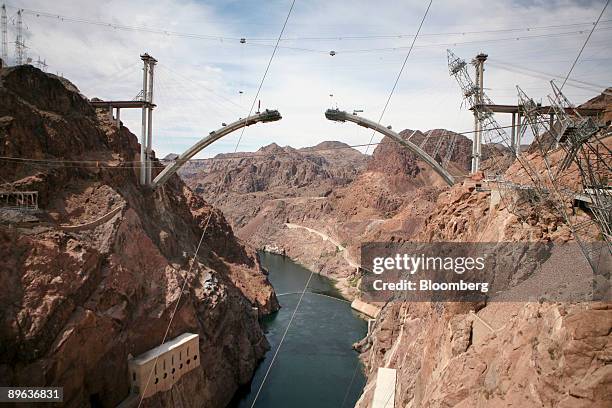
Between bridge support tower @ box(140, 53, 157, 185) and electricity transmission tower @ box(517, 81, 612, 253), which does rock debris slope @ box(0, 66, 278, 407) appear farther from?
electricity transmission tower @ box(517, 81, 612, 253)

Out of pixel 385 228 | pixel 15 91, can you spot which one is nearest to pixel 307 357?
pixel 15 91

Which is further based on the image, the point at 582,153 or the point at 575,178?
the point at 575,178

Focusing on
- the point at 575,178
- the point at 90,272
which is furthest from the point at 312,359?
the point at 575,178

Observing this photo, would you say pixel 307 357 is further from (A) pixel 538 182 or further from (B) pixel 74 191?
(A) pixel 538 182

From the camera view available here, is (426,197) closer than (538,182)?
No

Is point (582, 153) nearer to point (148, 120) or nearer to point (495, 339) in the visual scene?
point (495, 339)

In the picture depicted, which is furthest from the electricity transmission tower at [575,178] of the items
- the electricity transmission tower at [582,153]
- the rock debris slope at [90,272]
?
the rock debris slope at [90,272]

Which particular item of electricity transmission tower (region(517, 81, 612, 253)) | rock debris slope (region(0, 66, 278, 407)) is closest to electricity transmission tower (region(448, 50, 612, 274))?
electricity transmission tower (region(517, 81, 612, 253))

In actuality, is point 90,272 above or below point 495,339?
above
